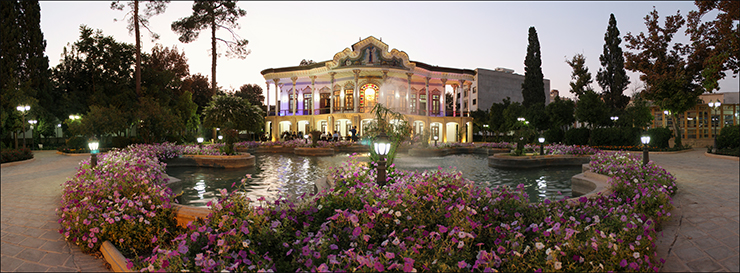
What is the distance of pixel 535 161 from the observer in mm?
12891

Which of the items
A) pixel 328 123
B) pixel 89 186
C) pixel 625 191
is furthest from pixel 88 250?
pixel 328 123

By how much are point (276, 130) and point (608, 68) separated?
31867 mm

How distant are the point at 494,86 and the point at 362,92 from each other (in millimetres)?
26365

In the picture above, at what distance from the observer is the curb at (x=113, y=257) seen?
3.47m

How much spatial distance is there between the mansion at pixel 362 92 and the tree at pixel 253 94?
12866 millimetres

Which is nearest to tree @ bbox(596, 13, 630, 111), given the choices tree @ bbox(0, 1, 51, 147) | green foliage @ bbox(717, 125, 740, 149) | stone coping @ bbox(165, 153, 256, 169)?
green foliage @ bbox(717, 125, 740, 149)

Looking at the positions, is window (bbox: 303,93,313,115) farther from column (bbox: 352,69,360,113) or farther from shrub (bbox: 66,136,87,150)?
shrub (bbox: 66,136,87,150)


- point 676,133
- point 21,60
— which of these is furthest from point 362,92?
point 21,60

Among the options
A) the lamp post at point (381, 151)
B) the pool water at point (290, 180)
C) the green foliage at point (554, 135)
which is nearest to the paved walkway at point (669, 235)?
the pool water at point (290, 180)

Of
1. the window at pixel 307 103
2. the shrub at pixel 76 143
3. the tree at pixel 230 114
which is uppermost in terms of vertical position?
the window at pixel 307 103

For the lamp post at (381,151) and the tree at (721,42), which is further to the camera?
the tree at (721,42)

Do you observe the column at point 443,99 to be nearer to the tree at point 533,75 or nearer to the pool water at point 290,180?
the tree at point 533,75

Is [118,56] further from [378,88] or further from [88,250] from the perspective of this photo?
[88,250]

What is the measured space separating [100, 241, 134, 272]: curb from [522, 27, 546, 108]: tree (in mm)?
35312
